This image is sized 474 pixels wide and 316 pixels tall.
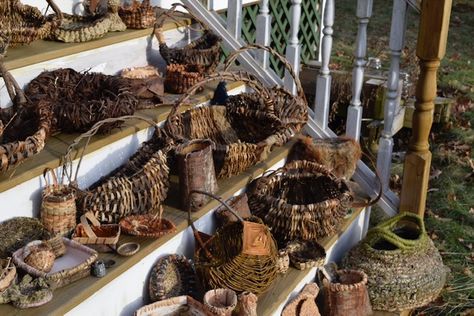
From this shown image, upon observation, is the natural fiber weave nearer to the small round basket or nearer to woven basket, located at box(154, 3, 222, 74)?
woven basket, located at box(154, 3, 222, 74)

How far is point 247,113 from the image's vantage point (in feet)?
10.5

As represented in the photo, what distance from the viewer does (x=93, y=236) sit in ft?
7.65

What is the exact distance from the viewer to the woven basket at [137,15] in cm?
333

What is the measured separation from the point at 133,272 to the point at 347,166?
131cm

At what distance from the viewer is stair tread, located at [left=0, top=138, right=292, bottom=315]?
2.00 m

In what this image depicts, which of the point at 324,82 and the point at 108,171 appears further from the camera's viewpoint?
the point at 324,82

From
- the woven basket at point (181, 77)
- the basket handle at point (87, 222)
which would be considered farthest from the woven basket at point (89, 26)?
the basket handle at point (87, 222)

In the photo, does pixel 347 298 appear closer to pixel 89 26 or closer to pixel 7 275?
pixel 7 275

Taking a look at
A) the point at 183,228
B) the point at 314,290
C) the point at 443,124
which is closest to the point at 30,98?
the point at 183,228

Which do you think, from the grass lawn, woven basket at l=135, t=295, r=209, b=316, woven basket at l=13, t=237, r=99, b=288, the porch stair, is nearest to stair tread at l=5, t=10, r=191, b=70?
the porch stair

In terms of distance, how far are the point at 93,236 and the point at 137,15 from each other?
4.63 ft

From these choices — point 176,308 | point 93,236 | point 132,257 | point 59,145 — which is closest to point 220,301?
point 176,308

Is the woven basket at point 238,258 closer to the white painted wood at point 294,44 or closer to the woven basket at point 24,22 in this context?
the woven basket at point 24,22

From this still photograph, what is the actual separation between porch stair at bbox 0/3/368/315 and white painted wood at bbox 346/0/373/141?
0.36 meters
